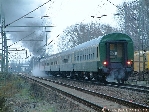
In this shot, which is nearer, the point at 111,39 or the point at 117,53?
the point at 111,39

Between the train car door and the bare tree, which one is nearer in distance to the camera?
the train car door

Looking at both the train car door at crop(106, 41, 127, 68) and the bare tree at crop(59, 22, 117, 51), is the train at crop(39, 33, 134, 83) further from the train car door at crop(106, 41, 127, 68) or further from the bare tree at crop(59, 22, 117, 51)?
the bare tree at crop(59, 22, 117, 51)

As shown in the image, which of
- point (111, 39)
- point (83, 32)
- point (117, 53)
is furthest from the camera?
point (83, 32)

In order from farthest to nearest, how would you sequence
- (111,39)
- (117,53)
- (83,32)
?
(83,32) < (117,53) < (111,39)

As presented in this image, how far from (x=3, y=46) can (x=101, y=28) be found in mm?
43566

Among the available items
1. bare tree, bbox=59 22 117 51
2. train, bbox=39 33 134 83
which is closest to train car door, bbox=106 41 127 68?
train, bbox=39 33 134 83

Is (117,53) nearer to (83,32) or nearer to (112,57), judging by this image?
(112,57)

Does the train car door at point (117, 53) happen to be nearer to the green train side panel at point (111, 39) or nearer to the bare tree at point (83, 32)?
the green train side panel at point (111, 39)

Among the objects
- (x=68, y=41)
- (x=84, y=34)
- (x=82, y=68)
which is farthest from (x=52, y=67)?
(x=68, y=41)

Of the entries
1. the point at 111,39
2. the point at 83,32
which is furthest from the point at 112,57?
the point at 83,32

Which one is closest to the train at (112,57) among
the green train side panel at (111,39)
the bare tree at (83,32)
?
the green train side panel at (111,39)

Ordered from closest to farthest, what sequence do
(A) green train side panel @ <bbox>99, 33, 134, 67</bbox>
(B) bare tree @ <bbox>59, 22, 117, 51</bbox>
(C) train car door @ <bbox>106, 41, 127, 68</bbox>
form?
(A) green train side panel @ <bbox>99, 33, 134, 67</bbox>
(C) train car door @ <bbox>106, 41, 127, 68</bbox>
(B) bare tree @ <bbox>59, 22, 117, 51</bbox>

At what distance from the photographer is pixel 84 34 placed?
234 feet

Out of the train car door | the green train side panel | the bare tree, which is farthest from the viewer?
the bare tree
